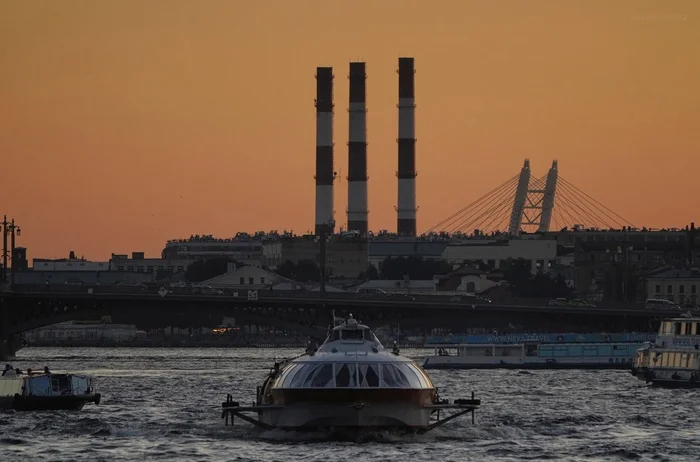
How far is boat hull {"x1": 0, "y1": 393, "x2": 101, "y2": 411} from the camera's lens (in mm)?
82938

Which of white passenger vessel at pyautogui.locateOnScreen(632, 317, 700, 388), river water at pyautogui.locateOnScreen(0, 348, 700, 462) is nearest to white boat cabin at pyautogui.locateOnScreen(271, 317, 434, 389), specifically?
river water at pyautogui.locateOnScreen(0, 348, 700, 462)

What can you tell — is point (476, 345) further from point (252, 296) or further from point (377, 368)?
point (377, 368)

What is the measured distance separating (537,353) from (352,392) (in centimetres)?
7896

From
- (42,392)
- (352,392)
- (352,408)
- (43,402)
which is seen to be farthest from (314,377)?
(42,392)

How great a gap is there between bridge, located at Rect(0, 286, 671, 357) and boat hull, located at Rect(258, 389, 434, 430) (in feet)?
286

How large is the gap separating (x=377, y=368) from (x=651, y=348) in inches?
1900

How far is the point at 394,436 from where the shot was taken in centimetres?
6525

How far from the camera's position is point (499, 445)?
66812mm

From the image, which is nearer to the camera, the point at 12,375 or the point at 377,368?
the point at 377,368

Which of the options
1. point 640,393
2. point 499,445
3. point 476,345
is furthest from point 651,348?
point 499,445

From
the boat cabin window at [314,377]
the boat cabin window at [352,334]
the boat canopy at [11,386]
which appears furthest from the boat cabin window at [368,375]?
the boat canopy at [11,386]

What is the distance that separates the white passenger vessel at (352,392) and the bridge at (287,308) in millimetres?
86207

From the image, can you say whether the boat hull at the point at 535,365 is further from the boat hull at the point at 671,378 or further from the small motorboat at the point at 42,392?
the small motorboat at the point at 42,392

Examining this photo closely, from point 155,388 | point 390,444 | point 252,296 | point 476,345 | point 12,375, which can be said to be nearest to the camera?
point 390,444
